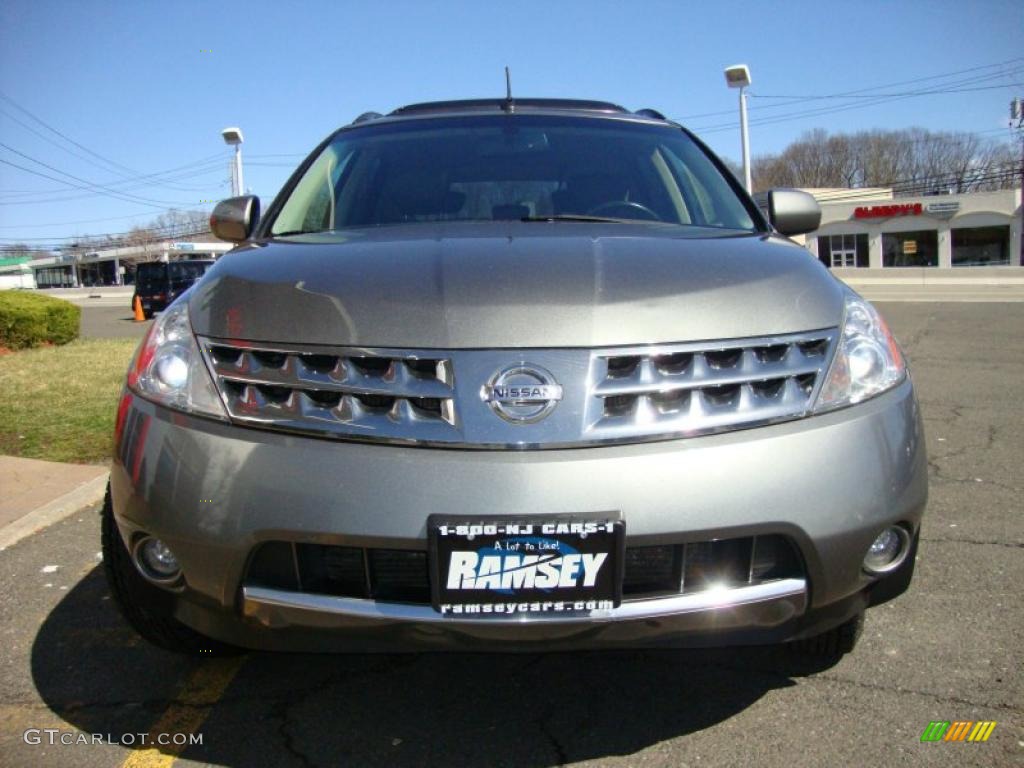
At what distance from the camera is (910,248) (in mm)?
52188

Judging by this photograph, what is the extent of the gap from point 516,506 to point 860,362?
0.94 m

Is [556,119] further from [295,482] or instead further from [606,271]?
[295,482]

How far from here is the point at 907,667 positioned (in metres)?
2.48

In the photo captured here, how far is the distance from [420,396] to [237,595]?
583mm

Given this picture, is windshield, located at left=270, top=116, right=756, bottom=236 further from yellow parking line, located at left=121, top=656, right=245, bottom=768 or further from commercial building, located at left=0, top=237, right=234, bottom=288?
commercial building, located at left=0, top=237, right=234, bottom=288

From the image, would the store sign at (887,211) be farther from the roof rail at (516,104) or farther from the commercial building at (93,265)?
the roof rail at (516,104)

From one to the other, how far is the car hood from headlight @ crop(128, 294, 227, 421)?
7cm

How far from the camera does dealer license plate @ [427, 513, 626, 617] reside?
5.61 feet

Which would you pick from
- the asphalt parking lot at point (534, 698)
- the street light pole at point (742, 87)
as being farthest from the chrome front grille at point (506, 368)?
the street light pole at point (742, 87)

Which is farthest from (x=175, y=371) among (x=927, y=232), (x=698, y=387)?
(x=927, y=232)

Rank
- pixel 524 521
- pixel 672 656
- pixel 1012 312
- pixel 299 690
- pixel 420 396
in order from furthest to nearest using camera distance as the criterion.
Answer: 1. pixel 1012 312
2. pixel 672 656
3. pixel 299 690
4. pixel 420 396
5. pixel 524 521

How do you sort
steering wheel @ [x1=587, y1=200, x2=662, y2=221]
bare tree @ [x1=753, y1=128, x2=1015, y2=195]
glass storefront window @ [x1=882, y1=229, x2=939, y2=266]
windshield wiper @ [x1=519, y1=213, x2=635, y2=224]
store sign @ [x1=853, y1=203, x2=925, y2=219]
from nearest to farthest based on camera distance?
windshield wiper @ [x1=519, y1=213, x2=635, y2=224] < steering wheel @ [x1=587, y1=200, x2=662, y2=221] < store sign @ [x1=853, y1=203, x2=925, y2=219] < glass storefront window @ [x1=882, y1=229, x2=939, y2=266] < bare tree @ [x1=753, y1=128, x2=1015, y2=195]

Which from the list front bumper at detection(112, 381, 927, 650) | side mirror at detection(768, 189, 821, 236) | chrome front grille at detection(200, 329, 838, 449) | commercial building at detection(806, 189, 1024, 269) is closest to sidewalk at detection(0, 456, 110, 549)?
front bumper at detection(112, 381, 927, 650)

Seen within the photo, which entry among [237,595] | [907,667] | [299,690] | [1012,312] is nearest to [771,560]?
[907,667]
